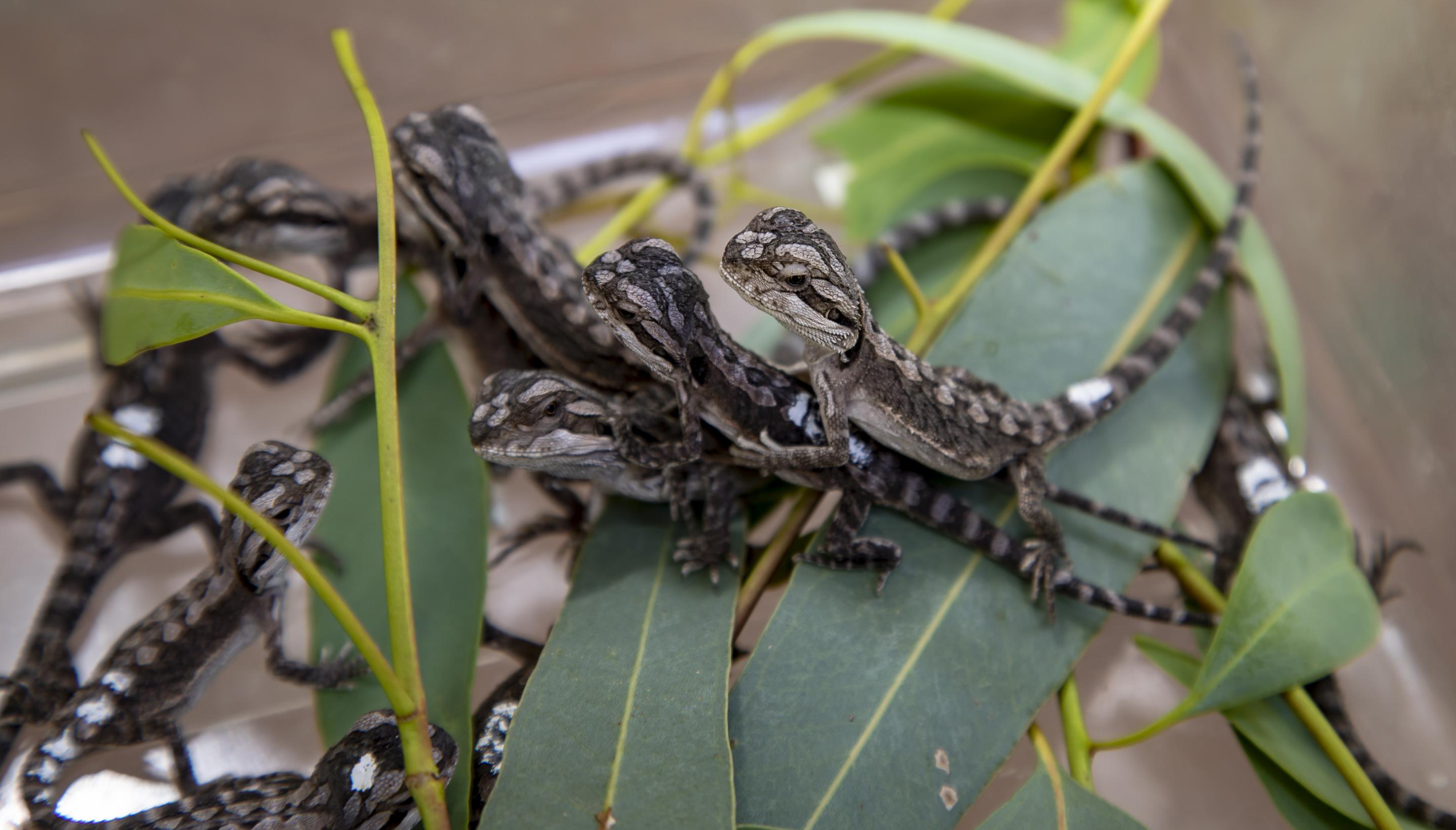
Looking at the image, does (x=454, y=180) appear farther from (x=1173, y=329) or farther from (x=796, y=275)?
(x=1173, y=329)

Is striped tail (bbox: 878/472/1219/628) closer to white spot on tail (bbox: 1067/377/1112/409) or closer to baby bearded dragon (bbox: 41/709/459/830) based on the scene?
white spot on tail (bbox: 1067/377/1112/409)

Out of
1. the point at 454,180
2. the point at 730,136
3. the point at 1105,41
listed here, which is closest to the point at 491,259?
the point at 454,180

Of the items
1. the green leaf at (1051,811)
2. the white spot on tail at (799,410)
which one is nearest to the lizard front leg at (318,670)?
the white spot on tail at (799,410)

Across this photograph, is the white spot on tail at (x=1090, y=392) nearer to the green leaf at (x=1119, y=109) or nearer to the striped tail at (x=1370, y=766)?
the green leaf at (x=1119, y=109)

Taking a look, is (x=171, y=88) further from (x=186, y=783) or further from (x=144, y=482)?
(x=186, y=783)

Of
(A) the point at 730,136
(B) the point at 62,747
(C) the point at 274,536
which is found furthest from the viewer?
(A) the point at 730,136

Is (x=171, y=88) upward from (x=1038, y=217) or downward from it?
downward

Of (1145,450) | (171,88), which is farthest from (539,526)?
(171,88)
